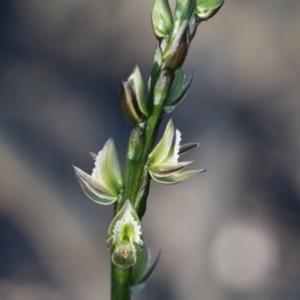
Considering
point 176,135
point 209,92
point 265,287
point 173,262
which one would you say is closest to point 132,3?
point 209,92

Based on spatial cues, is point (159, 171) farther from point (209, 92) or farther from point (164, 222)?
point (209, 92)

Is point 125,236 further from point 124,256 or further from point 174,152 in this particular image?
point 174,152

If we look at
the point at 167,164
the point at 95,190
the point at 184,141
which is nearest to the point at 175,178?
the point at 167,164

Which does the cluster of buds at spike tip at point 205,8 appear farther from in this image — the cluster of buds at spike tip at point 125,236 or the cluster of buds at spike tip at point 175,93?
the cluster of buds at spike tip at point 125,236

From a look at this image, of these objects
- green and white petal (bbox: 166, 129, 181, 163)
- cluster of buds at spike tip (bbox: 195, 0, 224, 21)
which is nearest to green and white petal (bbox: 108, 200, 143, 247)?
green and white petal (bbox: 166, 129, 181, 163)

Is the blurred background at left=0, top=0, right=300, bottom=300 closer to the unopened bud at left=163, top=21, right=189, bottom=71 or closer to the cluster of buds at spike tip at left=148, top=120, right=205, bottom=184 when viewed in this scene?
the cluster of buds at spike tip at left=148, top=120, right=205, bottom=184

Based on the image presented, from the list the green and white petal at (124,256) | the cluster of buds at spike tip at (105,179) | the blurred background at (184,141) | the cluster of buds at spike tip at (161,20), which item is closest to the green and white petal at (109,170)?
the cluster of buds at spike tip at (105,179)
